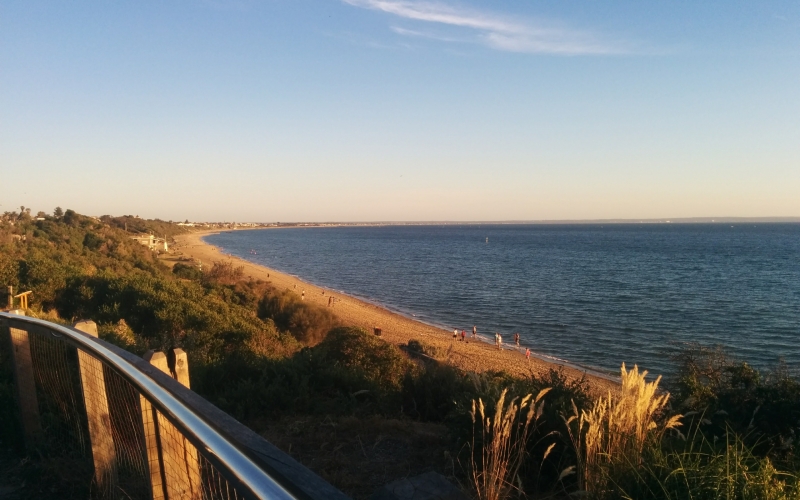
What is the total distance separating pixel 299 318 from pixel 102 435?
1890cm

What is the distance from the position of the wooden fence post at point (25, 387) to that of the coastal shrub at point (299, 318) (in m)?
16.2

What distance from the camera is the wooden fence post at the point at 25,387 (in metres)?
4.48

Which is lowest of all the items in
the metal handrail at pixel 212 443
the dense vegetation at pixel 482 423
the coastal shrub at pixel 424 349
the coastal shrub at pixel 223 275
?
the coastal shrub at pixel 424 349

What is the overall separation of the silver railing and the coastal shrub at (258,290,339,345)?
49.7 ft

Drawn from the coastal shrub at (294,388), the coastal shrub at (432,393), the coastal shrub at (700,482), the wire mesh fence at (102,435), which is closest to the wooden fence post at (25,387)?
the wire mesh fence at (102,435)

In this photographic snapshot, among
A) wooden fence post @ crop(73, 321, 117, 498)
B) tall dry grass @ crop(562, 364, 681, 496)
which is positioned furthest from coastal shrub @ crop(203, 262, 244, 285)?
tall dry grass @ crop(562, 364, 681, 496)

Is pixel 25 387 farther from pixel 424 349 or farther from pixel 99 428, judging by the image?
pixel 424 349

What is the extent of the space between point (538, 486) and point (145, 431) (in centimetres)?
286

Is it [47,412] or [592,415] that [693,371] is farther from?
[47,412]

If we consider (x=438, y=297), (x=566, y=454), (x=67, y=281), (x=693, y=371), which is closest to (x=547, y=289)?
(x=438, y=297)

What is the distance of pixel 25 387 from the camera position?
450cm

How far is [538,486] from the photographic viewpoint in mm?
4164

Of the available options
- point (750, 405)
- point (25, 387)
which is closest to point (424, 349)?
point (750, 405)

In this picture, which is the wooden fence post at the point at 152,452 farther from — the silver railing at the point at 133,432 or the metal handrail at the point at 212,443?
the metal handrail at the point at 212,443
